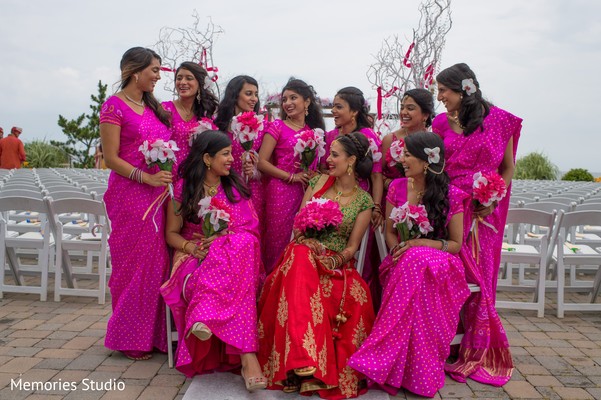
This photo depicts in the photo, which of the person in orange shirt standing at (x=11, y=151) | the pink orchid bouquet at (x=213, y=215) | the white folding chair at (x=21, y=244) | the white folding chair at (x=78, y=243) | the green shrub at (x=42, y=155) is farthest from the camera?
the green shrub at (x=42, y=155)

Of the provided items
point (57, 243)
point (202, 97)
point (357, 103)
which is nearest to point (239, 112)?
point (202, 97)

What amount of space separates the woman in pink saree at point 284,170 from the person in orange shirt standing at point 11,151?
15.4m

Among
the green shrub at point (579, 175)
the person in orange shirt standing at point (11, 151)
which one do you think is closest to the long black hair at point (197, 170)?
the person in orange shirt standing at point (11, 151)

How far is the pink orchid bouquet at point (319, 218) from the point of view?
13.3 ft

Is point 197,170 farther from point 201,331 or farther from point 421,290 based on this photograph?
point 421,290

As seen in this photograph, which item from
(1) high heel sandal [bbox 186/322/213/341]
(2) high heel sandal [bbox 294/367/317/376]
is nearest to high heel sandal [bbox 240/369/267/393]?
(2) high heel sandal [bbox 294/367/317/376]

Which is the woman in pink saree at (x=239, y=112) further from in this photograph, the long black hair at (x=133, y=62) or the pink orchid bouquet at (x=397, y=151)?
the pink orchid bouquet at (x=397, y=151)

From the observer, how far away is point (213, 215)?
158 inches

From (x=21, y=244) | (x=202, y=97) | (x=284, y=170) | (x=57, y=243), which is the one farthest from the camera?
(x=21, y=244)

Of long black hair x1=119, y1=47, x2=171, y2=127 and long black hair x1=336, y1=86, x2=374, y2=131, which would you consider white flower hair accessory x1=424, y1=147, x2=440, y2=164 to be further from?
long black hair x1=119, y1=47, x2=171, y2=127

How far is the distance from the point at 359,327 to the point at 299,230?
0.79 m

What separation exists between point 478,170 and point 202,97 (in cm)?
224

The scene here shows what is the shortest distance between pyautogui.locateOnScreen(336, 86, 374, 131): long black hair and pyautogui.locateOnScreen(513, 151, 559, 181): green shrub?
21.8m

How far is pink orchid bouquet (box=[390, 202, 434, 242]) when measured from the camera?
4.06 metres
